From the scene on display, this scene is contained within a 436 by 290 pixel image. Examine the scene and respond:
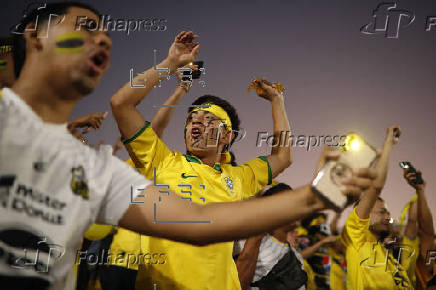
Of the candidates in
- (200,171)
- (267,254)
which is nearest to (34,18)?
(200,171)

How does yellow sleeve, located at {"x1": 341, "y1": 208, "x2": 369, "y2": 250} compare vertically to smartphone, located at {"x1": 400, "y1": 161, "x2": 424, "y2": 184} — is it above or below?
below

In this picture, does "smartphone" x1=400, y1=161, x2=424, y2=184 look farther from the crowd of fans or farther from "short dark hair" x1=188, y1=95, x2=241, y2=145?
"short dark hair" x1=188, y1=95, x2=241, y2=145

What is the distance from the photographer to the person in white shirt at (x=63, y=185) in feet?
3.71

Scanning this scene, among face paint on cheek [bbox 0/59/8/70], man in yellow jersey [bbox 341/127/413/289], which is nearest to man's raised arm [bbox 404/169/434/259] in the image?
man in yellow jersey [bbox 341/127/413/289]

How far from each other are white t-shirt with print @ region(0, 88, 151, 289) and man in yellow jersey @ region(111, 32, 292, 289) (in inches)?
20.9

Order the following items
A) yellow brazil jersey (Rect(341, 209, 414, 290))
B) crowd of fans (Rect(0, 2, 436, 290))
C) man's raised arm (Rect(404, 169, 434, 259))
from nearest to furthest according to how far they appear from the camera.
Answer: crowd of fans (Rect(0, 2, 436, 290)) → yellow brazil jersey (Rect(341, 209, 414, 290)) → man's raised arm (Rect(404, 169, 434, 259))

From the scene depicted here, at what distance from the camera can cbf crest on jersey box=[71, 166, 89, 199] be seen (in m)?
1.27

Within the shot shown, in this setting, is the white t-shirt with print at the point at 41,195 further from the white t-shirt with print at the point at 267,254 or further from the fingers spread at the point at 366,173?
the white t-shirt with print at the point at 267,254

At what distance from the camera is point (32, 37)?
1296 mm

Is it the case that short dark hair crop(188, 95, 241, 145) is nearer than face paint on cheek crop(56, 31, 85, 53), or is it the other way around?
face paint on cheek crop(56, 31, 85, 53)

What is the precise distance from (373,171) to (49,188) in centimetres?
118

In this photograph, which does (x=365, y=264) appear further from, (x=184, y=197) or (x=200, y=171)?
(x=184, y=197)

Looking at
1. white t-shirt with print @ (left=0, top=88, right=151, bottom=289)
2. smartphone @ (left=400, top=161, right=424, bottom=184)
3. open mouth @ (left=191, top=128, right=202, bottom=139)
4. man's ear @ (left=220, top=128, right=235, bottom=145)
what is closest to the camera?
white t-shirt with print @ (left=0, top=88, right=151, bottom=289)

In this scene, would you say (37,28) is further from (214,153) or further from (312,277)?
(312,277)
